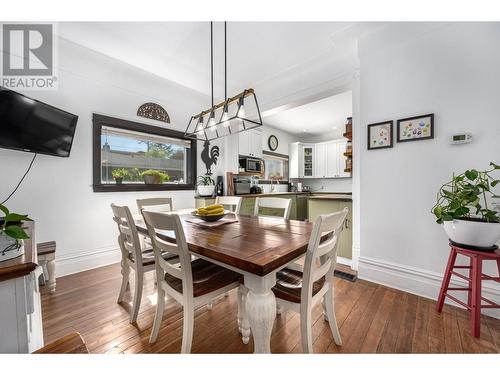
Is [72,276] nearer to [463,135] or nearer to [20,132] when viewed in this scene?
[20,132]

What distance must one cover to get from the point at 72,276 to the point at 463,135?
13.2 feet

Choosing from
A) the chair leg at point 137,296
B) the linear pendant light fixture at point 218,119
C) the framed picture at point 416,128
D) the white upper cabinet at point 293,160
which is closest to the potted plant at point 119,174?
the linear pendant light fixture at point 218,119

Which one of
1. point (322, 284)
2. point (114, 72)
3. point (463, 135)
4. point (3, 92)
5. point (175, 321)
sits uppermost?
point (114, 72)

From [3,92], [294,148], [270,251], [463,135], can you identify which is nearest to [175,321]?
[270,251]

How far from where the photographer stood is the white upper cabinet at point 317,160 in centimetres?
541

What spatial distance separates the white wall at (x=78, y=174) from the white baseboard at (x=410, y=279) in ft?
9.99

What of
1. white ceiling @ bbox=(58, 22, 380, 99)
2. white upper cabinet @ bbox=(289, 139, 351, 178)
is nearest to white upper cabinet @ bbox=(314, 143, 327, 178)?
white upper cabinet @ bbox=(289, 139, 351, 178)

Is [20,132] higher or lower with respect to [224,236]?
higher

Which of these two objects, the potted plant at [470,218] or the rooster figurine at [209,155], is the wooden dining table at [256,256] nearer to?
the potted plant at [470,218]

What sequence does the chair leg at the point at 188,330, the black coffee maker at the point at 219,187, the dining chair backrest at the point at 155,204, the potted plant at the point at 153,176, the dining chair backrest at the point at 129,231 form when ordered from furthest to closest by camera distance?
the black coffee maker at the point at 219,187 < the potted plant at the point at 153,176 < the dining chair backrest at the point at 155,204 < the dining chair backrest at the point at 129,231 < the chair leg at the point at 188,330

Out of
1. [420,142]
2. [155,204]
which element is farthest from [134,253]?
[420,142]

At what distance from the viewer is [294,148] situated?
5.92 m

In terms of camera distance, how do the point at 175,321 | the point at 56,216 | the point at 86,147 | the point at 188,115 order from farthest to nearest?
1. the point at 188,115
2. the point at 86,147
3. the point at 56,216
4. the point at 175,321

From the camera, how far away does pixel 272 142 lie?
17.9 ft
